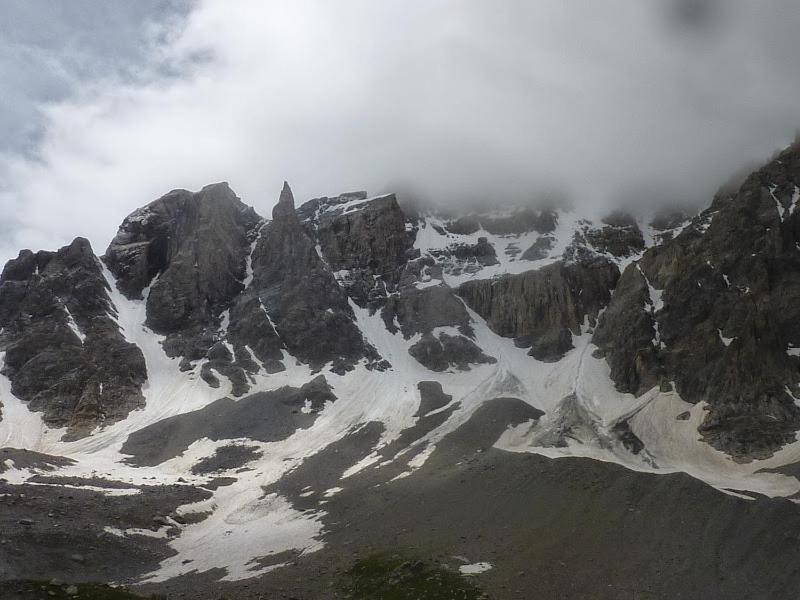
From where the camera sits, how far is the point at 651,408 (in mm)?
99500

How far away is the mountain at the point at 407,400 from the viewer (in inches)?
2030

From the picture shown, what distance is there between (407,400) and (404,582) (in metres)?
66.7

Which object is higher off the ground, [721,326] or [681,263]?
[681,263]

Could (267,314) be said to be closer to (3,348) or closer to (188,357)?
(188,357)

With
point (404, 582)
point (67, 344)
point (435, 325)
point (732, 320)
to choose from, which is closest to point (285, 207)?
Result: point (435, 325)

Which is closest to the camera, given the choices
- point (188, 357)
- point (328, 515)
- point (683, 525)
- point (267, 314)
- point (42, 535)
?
point (42, 535)

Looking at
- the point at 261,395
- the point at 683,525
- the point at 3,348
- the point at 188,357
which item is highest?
the point at 3,348

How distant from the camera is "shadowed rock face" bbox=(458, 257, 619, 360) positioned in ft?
453

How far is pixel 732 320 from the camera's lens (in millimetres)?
105688

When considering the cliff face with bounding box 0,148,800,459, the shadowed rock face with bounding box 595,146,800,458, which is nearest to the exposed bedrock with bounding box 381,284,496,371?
the cliff face with bounding box 0,148,800,459

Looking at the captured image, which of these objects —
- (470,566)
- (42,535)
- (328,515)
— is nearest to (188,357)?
(328,515)

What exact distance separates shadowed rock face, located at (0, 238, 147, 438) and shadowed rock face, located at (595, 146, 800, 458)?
92.2 m

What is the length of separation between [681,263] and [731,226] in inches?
442

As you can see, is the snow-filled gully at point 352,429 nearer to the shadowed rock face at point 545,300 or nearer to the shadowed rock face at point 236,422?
the shadowed rock face at point 236,422
